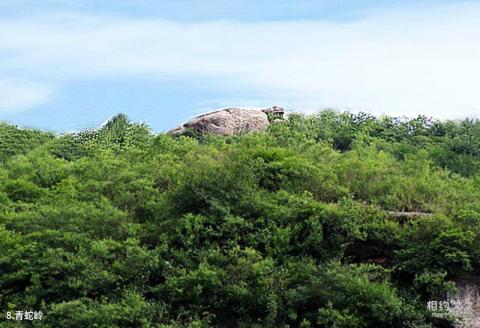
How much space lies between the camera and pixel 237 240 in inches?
437

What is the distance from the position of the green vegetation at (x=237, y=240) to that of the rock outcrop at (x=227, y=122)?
6.02m

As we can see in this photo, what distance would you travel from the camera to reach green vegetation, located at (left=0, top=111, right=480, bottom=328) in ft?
33.8

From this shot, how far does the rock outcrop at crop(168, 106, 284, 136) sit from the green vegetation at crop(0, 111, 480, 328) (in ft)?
19.7

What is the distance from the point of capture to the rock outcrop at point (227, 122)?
19.7 metres

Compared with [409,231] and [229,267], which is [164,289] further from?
[409,231]

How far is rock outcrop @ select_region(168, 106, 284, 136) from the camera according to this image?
774 inches

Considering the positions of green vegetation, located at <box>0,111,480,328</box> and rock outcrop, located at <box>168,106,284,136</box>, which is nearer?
green vegetation, located at <box>0,111,480,328</box>

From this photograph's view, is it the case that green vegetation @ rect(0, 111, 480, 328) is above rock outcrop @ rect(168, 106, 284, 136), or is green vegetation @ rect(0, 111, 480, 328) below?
below

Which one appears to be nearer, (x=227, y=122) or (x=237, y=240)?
(x=237, y=240)

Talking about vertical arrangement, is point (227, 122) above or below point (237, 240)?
above

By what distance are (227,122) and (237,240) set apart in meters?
8.95

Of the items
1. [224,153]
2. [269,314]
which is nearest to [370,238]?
[269,314]

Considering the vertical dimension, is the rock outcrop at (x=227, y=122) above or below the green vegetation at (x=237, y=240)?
above

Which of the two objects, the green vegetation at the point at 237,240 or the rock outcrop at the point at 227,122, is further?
the rock outcrop at the point at 227,122
